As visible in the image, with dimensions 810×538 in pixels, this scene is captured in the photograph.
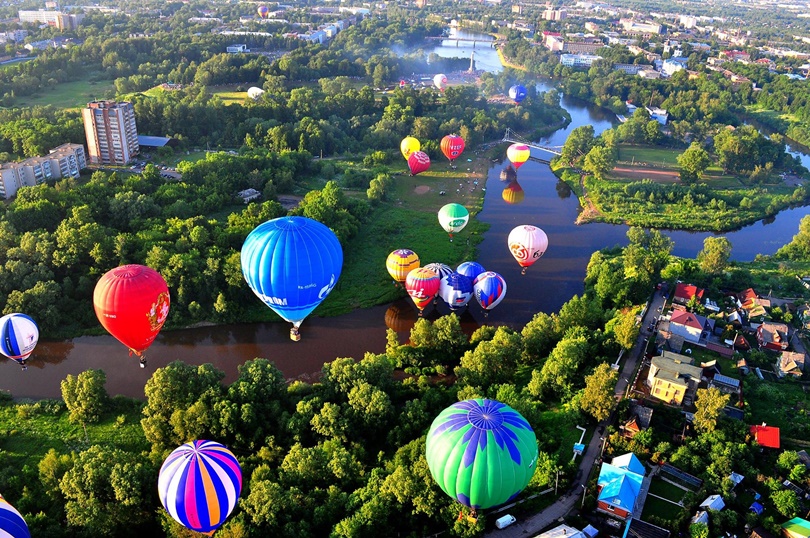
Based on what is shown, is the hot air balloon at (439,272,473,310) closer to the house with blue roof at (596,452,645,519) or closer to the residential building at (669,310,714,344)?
the residential building at (669,310,714,344)

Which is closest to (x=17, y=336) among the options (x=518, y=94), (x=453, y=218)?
(x=453, y=218)

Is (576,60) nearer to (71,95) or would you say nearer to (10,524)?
(71,95)

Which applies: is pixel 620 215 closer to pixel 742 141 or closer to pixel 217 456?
pixel 742 141

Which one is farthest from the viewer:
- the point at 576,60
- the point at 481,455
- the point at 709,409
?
the point at 576,60

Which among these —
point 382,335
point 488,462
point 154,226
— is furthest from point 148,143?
point 488,462

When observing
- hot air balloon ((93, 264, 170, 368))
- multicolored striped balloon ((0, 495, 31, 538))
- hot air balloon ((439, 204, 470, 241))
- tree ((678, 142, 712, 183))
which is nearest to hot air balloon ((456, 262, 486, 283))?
hot air balloon ((439, 204, 470, 241))
